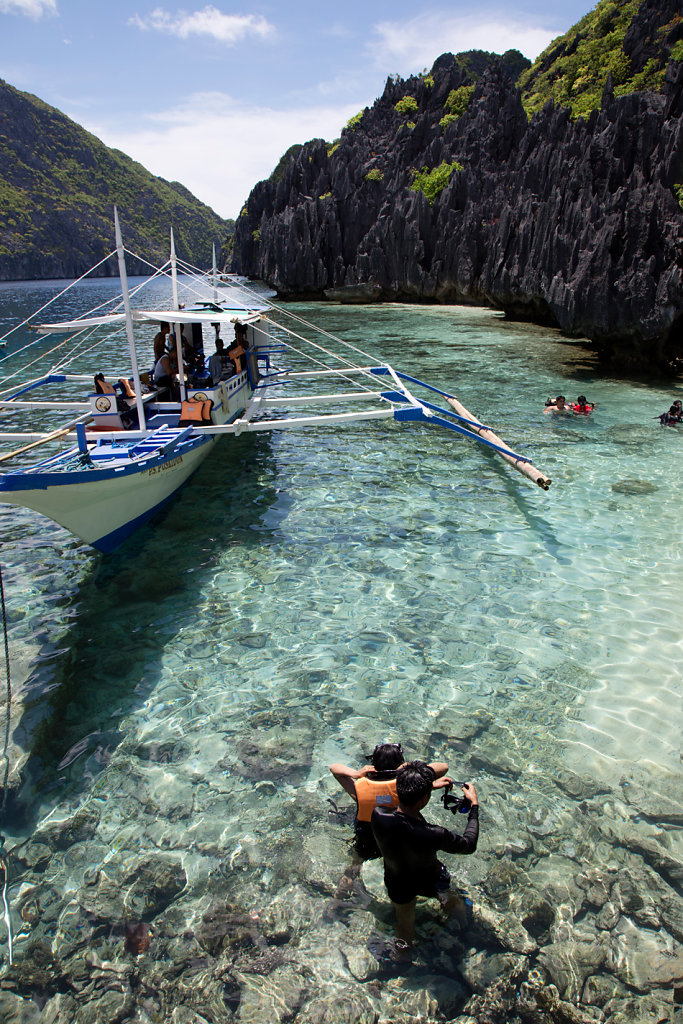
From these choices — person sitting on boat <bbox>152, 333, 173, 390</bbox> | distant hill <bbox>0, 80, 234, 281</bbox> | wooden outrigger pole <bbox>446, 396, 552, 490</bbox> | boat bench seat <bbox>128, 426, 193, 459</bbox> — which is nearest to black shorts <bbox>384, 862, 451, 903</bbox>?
wooden outrigger pole <bbox>446, 396, 552, 490</bbox>

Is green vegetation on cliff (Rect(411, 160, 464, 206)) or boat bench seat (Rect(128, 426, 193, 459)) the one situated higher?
green vegetation on cliff (Rect(411, 160, 464, 206))

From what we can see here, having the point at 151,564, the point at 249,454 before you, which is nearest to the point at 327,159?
the point at 249,454

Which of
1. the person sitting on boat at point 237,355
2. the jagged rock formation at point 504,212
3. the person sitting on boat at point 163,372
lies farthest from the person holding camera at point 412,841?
the jagged rock formation at point 504,212

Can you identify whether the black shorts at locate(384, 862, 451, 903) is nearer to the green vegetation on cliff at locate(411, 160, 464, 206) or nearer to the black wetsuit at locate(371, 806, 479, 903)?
the black wetsuit at locate(371, 806, 479, 903)

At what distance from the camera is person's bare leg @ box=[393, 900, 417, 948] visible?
4.11 meters

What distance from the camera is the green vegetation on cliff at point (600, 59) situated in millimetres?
54688

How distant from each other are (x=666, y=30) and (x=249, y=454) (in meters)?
68.5

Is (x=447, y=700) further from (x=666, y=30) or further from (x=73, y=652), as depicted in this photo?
(x=666, y=30)

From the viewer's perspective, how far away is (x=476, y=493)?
12.7m

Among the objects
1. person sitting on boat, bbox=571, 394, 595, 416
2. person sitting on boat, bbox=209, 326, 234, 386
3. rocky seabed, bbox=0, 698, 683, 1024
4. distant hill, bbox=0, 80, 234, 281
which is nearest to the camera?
rocky seabed, bbox=0, 698, 683, 1024

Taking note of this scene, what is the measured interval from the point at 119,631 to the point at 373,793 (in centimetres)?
508

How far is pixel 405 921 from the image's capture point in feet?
13.6

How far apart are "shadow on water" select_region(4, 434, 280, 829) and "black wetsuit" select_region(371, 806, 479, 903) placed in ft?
10.9

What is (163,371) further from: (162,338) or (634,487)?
(634,487)
